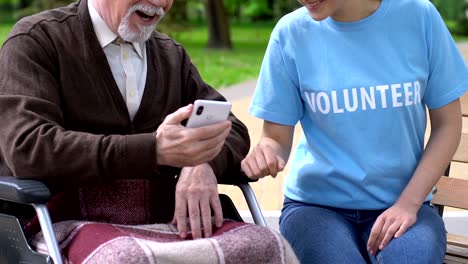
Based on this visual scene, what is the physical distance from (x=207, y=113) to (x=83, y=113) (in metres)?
0.56

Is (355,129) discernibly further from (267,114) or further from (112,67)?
(112,67)

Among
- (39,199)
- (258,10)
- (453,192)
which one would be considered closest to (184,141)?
(39,199)

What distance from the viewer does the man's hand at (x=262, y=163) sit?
317cm

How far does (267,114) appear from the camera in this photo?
11.0 ft

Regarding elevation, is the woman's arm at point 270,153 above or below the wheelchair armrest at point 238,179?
above

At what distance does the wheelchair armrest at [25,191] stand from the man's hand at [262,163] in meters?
0.70

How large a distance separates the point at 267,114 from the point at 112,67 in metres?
0.56

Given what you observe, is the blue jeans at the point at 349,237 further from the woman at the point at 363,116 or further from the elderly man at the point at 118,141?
the elderly man at the point at 118,141

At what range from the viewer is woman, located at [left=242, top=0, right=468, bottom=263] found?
10.4 feet

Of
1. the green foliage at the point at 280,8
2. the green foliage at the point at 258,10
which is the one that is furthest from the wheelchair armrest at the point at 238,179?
the green foliage at the point at 258,10

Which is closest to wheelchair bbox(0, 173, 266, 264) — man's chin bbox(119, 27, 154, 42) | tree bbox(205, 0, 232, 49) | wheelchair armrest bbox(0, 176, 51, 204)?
wheelchair armrest bbox(0, 176, 51, 204)

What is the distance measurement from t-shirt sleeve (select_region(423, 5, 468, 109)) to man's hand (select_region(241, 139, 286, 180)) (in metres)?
0.57

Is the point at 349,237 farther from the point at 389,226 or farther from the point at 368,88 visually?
the point at 368,88

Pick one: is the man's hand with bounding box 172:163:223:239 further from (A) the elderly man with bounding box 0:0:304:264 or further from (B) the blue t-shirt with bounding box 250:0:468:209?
(B) the blue t-shirt with bounding box 250:0:468:209
